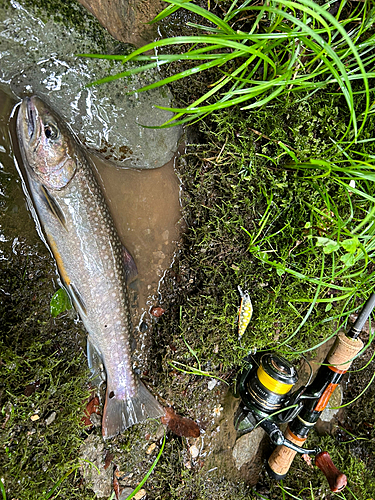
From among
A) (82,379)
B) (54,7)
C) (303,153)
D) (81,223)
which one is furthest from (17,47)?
(82,379)

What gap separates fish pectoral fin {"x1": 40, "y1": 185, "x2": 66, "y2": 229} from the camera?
7.23ft

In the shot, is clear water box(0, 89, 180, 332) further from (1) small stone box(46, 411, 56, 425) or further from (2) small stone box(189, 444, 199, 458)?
(2) small stone box(189, 444, 199, 458)

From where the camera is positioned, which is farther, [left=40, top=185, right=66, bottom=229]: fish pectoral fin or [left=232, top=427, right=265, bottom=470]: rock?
[left=232, top=427, right=265, bottom=470]: rock

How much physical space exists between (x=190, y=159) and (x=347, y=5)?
66.9 inches

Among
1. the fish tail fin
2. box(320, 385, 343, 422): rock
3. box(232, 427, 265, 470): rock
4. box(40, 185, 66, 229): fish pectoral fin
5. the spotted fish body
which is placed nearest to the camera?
box(40, 185, 66, 229): fish pectoral fin

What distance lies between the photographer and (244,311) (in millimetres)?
2691

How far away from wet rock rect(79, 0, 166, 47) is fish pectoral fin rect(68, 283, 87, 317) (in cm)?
181

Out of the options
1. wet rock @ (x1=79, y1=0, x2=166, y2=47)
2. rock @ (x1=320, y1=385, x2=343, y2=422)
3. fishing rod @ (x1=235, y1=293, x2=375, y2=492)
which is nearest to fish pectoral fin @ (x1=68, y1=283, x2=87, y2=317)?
fishing rod @ (x1=235, y1=293, x2=375, y2=492)

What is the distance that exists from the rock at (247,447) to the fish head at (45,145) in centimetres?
278

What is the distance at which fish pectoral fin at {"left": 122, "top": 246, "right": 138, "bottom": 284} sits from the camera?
2529mm

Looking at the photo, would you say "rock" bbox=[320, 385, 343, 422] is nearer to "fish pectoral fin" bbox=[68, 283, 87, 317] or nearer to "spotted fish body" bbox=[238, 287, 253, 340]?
"spotted fish body" bbox=[238, 287, 253, 340]

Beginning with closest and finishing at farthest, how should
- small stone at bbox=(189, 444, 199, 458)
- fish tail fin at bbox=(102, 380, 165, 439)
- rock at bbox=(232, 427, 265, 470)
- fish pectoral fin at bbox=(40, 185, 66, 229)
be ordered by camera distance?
fish pectoral fin at bbox=(40, 185, 66, 229) < fish tail fin at bbox=(102, 380, 165, 439) < small stone at bbox=(189, 444, 199, 458) < rock at bbox=(232, 427, 265, 470)

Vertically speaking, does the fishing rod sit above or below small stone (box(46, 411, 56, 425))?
below

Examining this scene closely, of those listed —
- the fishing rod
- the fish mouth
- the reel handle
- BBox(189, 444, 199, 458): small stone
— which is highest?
the fish mouth
